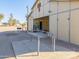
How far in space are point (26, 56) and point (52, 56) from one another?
145cm

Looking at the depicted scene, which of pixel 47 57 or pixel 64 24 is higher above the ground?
pixel 64 24

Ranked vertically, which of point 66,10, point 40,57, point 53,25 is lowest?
point 40,57

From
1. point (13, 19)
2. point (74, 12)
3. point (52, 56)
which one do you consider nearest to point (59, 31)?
point (74, 12)

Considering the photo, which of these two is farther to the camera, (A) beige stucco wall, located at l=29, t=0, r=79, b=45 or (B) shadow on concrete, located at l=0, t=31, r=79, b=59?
(A) beige stucco wall, located at l=29, t=0, r=79, b=45

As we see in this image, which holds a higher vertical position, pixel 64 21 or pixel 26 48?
pixel 64 21

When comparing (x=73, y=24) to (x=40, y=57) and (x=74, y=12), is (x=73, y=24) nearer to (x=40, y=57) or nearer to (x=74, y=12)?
(x=74, y=12)

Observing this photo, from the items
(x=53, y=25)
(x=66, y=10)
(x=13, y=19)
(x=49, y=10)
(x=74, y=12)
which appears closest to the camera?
(x=74, y=12)

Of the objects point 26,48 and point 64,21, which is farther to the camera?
point 64,21

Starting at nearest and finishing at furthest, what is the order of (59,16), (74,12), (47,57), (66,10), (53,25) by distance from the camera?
(47,57)
(74,12)
(66,10)
(59,16)
(53,25)

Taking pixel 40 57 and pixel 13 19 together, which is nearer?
pixel 40 57

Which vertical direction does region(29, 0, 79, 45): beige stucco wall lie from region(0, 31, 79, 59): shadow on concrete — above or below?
above

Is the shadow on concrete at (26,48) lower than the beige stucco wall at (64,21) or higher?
lower

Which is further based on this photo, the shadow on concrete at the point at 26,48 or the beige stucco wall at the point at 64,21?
the beige stucco wall at the point at 64,21

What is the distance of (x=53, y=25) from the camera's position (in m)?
22.8
